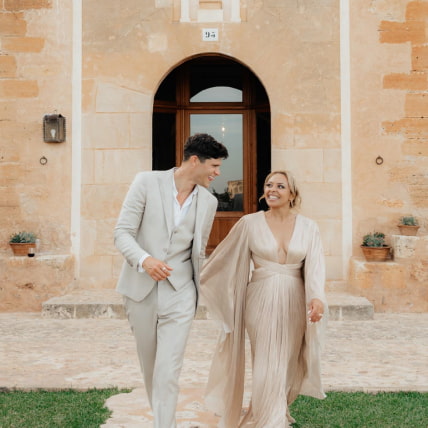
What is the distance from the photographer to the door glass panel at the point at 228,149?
999 centimetres

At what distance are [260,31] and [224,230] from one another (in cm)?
346

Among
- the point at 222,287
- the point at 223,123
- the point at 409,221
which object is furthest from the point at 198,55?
the point at 222,287

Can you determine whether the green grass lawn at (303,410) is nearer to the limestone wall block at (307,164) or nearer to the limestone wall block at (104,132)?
the limestone wall block at (307,164)

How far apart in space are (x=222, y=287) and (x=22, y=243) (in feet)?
16.7

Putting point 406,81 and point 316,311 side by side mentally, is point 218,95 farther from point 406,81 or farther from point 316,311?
point 316,311

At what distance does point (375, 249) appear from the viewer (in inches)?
308

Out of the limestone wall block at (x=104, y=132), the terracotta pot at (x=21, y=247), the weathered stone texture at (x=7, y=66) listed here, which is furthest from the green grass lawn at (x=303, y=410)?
the weathered stone texture at (x=7, y=66)

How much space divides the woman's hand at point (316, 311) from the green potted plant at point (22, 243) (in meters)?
5.69

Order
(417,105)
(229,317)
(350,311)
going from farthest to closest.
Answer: (417,105) < (350,311) < (229,317)

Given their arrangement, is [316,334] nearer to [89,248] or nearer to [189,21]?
[89,248]

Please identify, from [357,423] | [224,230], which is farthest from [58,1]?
[357,423]

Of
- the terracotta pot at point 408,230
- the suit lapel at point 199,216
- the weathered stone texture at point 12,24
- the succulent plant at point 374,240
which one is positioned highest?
the weathered stone texture at point 12,24

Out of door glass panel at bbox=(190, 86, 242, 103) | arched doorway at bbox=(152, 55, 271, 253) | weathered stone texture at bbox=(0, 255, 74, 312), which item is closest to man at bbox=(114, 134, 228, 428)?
weathered stone texture at bbox=(0, 255, 74, 312)

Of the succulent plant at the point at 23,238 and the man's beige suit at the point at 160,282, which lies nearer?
the man's beige suit at the point at 160,282
